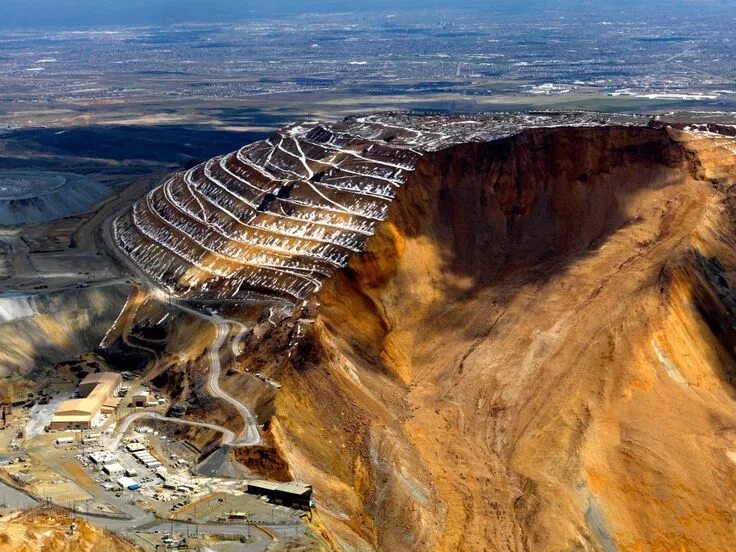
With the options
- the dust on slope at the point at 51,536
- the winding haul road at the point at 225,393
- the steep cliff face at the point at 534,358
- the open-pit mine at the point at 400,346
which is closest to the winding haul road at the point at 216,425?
the winding haul road at the point at 225,393

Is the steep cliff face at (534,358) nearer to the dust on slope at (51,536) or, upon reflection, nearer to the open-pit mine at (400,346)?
the open-pit mine at (400,346)

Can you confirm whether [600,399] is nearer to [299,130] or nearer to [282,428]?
[282,428]

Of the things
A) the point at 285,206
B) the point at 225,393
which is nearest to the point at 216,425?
the point at 225,393

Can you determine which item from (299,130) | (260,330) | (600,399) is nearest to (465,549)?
(600,399)

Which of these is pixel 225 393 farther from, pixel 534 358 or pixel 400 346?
pixel 534 358

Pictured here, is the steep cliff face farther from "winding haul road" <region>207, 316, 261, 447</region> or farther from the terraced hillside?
the terraced hillside

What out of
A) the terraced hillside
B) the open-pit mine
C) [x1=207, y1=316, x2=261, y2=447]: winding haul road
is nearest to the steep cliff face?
the open-pit mine
